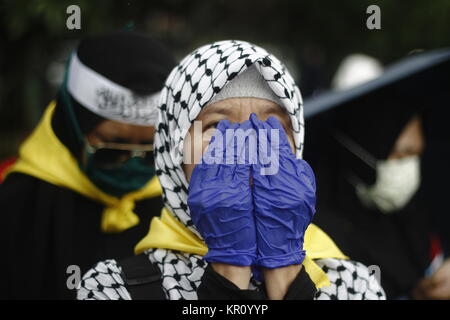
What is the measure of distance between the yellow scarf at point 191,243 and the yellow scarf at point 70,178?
834mm

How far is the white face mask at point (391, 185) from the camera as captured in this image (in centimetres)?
394

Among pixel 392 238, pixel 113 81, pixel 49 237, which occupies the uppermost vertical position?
pixel 113 81

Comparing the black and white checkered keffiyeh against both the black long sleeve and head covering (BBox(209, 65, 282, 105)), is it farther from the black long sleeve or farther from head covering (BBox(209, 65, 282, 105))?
the black long sleeve

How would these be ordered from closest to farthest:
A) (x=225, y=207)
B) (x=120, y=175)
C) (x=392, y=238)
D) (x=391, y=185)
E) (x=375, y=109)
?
(x=225, y=207)
(x=120, y=175)
(x=375, y=109)
(x=392, y=238)
(x=391, y=185)

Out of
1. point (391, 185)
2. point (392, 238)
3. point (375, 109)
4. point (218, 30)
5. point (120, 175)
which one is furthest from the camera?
point (218, 30)

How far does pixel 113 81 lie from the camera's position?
300 centimetres

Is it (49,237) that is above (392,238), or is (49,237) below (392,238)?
above

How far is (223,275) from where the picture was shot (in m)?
1.75

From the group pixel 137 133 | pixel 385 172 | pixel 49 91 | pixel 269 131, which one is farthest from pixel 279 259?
pixel 49 91

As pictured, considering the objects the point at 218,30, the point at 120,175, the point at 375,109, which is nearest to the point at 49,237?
the point at 120,175

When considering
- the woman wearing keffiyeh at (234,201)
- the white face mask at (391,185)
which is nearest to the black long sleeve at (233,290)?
the woman wearing keffiyeh at (234,201)

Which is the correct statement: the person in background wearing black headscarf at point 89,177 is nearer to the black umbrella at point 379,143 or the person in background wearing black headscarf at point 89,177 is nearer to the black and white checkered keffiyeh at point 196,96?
the black and white checkered keffiyeh at point 196,96

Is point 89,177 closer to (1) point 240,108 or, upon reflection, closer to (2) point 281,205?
(1) point 240,108

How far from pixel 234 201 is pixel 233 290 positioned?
0.23m
